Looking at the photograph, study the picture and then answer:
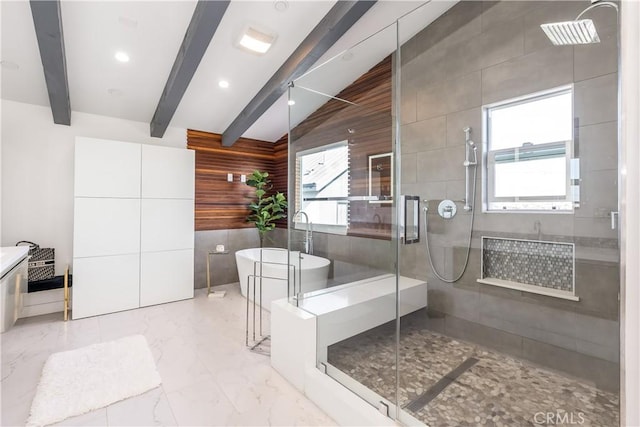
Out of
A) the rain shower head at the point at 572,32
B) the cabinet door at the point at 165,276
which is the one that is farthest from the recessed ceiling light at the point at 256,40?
the cabinet door at the point at 165,276

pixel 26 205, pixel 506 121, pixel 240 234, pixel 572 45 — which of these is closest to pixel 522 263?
pixel 506 121

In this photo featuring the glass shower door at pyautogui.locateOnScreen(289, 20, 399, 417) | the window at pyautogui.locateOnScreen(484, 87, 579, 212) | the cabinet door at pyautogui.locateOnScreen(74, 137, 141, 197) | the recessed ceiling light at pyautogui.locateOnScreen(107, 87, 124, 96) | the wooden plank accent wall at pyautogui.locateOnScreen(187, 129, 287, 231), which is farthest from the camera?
the wooden plank accent wall at pyautogui.locateOnScreen(187, 129, 287, 231)

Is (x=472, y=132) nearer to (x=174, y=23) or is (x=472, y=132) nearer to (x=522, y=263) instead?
(x=522, y=263)

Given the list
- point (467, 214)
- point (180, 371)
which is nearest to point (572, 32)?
point (467, 214)

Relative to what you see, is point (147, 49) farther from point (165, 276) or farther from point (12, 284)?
point (165, 276)

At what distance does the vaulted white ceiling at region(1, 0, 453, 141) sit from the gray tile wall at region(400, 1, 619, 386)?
1.79 ft

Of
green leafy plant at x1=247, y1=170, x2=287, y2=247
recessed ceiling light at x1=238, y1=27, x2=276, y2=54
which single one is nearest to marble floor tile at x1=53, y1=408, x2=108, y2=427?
recessed ceiling light at x1=238, y1=27, x2=276, y2=54

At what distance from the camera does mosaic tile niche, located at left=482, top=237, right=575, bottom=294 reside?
2.19 metres

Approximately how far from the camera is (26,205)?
338 cm

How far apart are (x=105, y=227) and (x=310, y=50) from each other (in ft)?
10.2

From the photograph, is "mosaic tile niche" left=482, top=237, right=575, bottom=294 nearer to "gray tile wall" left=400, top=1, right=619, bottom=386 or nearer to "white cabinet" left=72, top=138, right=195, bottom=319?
"gray tile wall" left=400, top=1, right=619, bottom=386

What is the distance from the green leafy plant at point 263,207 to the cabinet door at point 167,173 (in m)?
1.06

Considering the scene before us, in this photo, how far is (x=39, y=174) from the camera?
345 centimetres

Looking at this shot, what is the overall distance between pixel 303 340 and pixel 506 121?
2462mm
